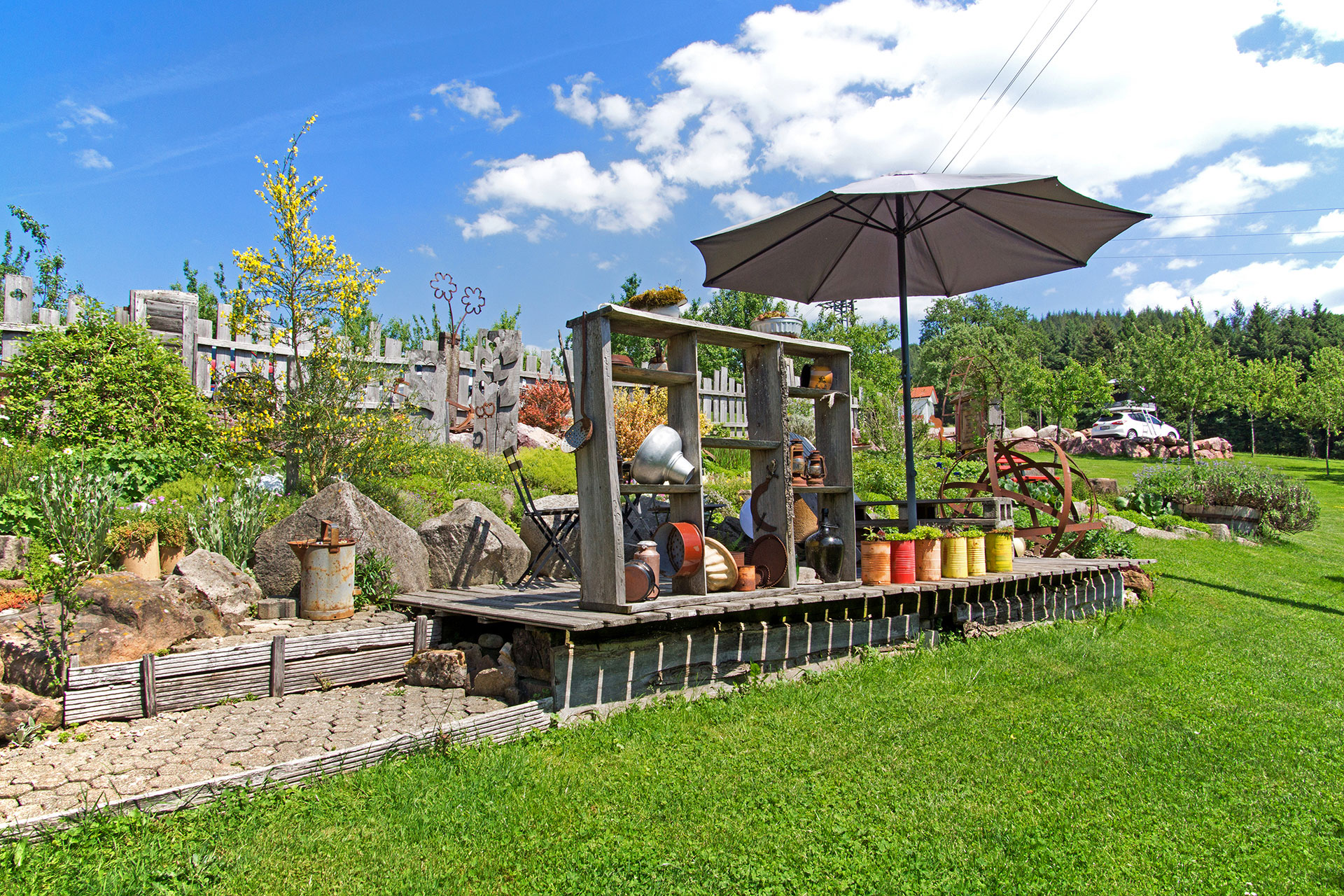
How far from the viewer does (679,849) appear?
8.75 ft

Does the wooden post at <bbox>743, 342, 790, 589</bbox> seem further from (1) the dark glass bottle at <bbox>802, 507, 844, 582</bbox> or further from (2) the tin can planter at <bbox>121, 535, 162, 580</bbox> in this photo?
(2) the tin can planter at <bbox>121, 535, 162, 580</bbox>

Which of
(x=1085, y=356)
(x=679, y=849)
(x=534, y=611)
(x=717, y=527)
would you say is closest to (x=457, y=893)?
(x=679, y=849)

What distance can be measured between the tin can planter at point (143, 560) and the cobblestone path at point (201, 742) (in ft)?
7.03

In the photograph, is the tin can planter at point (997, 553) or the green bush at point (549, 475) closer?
the tin can planter at point (997, 553)

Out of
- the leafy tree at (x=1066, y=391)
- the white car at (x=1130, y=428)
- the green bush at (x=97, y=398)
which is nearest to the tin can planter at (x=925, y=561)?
the green bush at (x=97, y=398)

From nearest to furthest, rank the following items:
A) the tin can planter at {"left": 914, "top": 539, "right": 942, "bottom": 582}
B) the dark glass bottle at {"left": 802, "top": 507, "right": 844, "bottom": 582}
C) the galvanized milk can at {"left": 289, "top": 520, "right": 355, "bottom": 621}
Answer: the galvanized milk can at {"left": 289, "top": 520, "right": 355, "bottom": 621}, the dark glass bottle at {"left": 802, "top": 507, "right": 844, "bottom": 582}, the tin can planter at {"left": 914, "top": 539, "right": 942, "bottom": 582}

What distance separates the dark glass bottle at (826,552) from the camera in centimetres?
522

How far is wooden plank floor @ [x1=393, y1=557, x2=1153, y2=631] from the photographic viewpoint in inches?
150

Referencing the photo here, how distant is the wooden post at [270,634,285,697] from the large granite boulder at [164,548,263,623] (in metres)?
0.91

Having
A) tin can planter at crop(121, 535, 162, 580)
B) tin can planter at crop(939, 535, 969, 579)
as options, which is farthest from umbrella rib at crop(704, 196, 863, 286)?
tin can planter at crop(121, 535, 162, 580)

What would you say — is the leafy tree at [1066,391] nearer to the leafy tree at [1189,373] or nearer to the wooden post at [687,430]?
the leafy tree at [1189,373]

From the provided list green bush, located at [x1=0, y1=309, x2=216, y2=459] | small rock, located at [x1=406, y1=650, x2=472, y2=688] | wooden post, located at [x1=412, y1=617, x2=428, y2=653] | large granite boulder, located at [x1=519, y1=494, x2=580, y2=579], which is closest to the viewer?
small rock, located at [x1=406, y1=650, x2=472, y2=688]

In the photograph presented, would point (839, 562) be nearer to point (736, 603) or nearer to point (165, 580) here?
point (736, 603)

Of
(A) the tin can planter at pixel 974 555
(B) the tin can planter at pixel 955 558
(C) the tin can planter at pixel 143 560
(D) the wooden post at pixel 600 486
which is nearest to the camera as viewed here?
(D) the wooden post at pixel 600 486
